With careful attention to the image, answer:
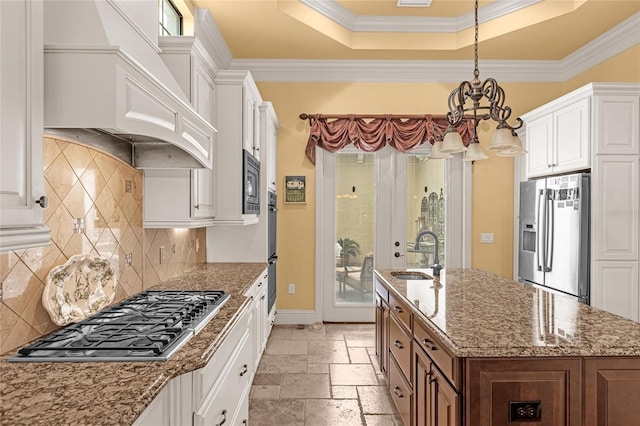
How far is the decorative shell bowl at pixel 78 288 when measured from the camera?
166 centimetres

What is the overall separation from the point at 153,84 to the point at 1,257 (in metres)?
0.79

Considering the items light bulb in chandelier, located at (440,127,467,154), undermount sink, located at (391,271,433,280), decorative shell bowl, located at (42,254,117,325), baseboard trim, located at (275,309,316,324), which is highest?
light bulb in chandelier, located at (440,127,467,154)

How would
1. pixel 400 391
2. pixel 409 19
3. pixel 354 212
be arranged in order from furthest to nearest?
1. pixel 354 212
2. pixel 409 19
3. pixel 400 391

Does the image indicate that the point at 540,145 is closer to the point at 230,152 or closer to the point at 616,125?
the point at 616,125

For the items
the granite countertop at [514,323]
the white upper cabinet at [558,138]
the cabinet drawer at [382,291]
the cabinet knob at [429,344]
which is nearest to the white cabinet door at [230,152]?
the cabinet drawer at [382,291]

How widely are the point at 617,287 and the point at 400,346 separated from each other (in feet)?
7.95

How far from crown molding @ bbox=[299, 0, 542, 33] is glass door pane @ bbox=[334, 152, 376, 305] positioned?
58.3 inches

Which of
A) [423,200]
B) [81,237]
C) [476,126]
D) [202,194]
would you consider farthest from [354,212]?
[81,237]

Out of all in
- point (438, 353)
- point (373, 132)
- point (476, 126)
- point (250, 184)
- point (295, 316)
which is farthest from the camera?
point (295, 316)

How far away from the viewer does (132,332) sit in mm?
1635

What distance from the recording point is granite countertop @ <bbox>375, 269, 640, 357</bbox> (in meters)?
1.54

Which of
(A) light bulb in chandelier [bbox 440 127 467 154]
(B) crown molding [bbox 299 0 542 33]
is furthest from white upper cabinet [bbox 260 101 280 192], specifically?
(A) light bulb in chandelier [bbox 440 127 467 154]

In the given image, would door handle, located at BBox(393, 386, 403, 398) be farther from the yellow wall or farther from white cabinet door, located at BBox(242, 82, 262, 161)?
the yellow wall

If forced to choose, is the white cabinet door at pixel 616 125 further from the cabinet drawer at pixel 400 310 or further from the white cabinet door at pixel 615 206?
the cabinet drawer at pixel 400 310
